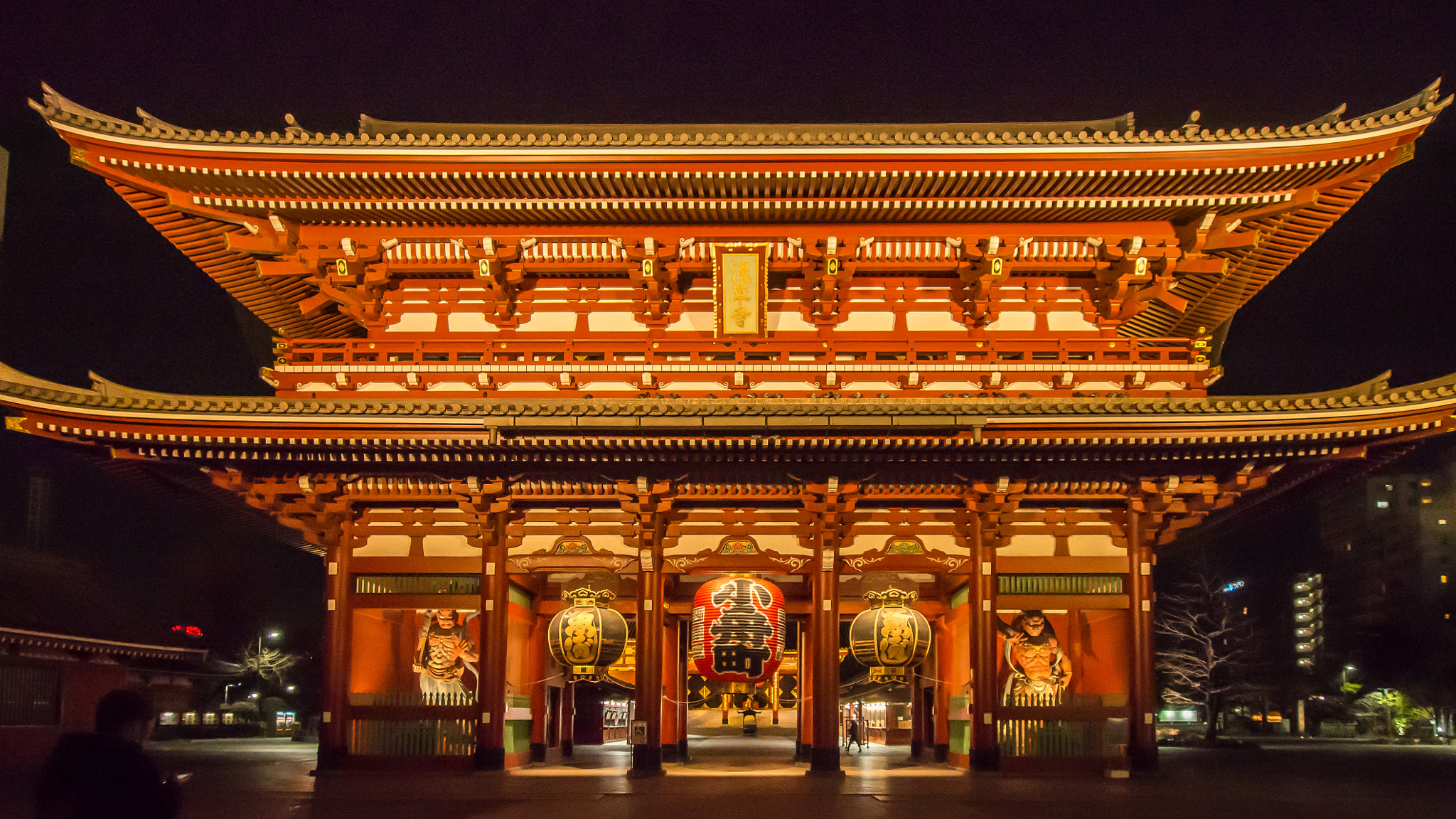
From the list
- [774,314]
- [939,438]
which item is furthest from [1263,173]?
[774,314]

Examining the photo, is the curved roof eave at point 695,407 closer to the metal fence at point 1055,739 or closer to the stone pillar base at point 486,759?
the metal fence at point 1055,739

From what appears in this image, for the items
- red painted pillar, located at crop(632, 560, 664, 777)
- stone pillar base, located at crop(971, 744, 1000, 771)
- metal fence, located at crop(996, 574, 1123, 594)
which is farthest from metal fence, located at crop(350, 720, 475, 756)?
metal fence, located at crop(996, 574, 1123, 594)

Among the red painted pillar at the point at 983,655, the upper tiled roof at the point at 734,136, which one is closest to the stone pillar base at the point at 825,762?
the red painted pillar at the point at 983,655

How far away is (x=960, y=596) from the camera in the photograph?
766 inches

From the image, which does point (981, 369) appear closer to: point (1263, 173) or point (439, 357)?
point (1263, 173)

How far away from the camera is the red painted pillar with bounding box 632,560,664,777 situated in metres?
17.0

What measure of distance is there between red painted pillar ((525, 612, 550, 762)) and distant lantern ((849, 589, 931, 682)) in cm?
692

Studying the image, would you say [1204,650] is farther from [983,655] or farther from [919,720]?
[983,655]

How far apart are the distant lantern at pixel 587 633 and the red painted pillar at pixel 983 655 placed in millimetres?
6044

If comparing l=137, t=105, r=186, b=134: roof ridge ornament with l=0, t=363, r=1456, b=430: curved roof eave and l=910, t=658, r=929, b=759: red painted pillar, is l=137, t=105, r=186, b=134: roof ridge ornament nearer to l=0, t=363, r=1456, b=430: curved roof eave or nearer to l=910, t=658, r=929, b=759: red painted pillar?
l=0, t=363, r=1456, b=430: curved roof eave

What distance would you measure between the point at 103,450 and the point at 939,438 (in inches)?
531

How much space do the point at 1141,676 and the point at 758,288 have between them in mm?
9150

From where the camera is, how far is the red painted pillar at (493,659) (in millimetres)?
16859

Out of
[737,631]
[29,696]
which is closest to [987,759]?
[737,631]
